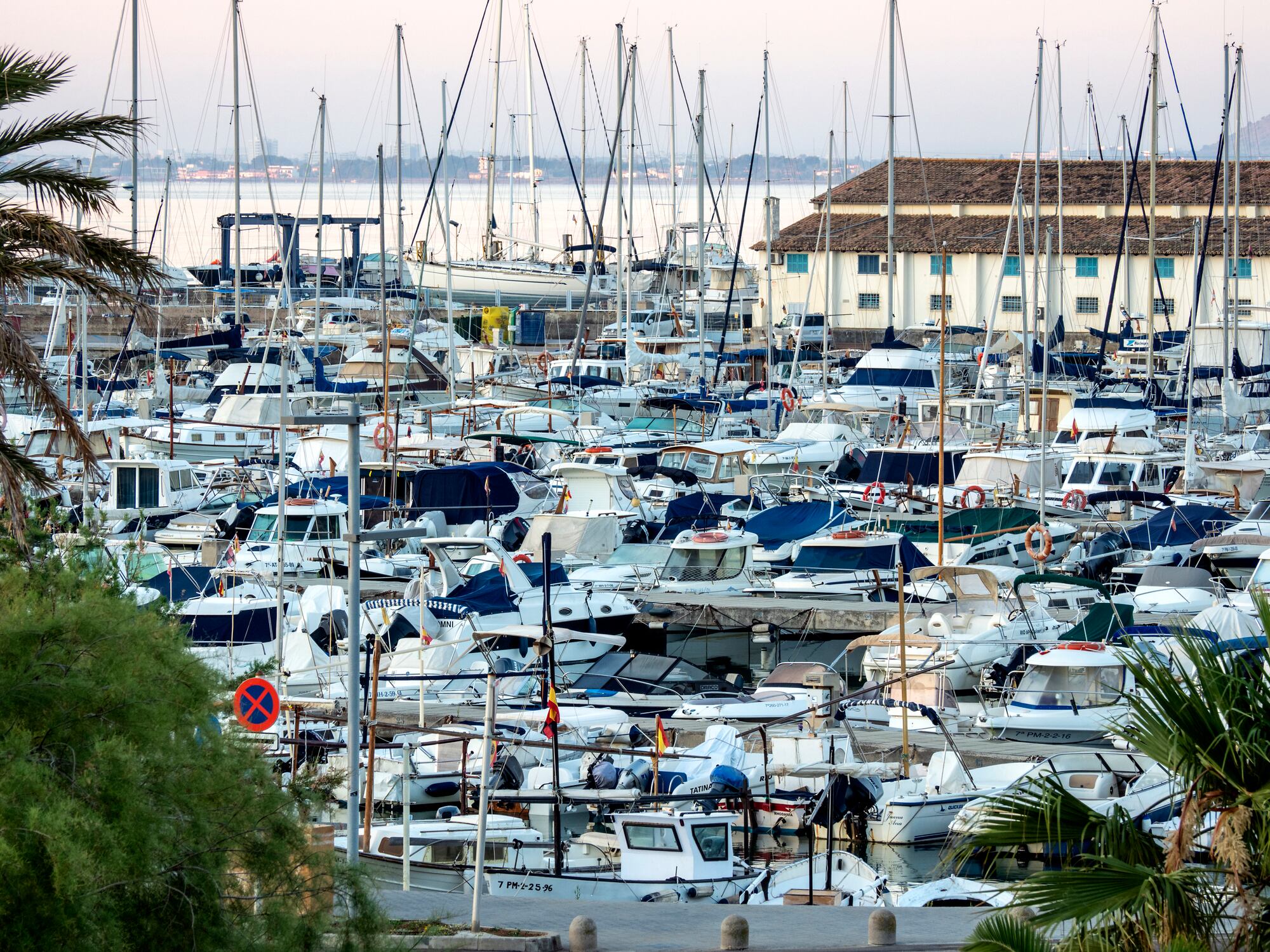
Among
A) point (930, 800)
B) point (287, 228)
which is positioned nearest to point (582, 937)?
point (930, 800)

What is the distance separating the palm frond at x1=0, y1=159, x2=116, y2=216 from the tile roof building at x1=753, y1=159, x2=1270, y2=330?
2023 inches

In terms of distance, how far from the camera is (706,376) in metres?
55.0

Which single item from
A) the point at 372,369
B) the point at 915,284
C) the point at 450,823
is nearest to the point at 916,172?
the point at 915,284

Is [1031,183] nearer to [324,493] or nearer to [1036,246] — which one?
[1036,246]

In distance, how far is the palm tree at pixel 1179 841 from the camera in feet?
24.4

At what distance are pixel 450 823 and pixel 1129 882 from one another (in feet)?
33.4

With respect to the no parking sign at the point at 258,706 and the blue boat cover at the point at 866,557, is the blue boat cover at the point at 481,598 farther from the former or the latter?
the no parking sign at the point at 258,706

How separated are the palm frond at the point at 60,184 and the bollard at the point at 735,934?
7284 millimetres

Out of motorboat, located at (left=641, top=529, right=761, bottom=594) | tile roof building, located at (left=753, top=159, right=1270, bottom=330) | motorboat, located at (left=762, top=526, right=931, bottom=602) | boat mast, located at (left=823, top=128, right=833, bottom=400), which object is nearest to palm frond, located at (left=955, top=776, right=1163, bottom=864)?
motorboat, located at (left=762, top=526, right=931, bottom=602)

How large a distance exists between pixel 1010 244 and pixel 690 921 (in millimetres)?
52484

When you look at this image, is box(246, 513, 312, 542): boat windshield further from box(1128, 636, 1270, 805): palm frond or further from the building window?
the building window

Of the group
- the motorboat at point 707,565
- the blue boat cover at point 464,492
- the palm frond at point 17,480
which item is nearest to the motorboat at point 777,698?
the motorboat at point 707,565

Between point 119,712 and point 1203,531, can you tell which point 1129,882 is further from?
point 1203,531

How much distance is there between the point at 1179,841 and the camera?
7.48 metres
